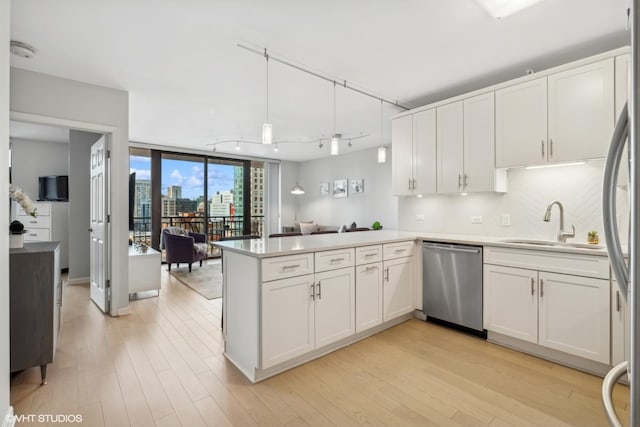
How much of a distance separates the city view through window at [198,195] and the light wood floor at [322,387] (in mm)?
4222

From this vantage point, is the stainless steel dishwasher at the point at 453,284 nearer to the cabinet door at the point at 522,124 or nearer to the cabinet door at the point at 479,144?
the cabinet door at the point at 479,144

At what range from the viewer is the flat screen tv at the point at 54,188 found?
18.8 feet

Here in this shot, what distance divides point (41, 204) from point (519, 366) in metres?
7.42

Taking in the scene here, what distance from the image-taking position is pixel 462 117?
3.32 m

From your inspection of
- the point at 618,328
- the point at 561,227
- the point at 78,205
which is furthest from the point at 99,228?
the point at 618,328

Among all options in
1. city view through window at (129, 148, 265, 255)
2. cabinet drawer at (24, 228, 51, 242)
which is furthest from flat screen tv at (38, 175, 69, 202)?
city view through window at (129, 148, 265, 255)

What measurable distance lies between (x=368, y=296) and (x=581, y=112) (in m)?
2.37

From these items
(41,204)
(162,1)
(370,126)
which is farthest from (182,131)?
(162,1)

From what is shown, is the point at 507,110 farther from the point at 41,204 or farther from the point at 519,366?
the point at 41,204

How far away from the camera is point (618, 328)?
215 cm

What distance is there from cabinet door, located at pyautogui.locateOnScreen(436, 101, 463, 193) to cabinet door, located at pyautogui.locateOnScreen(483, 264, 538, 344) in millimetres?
1036

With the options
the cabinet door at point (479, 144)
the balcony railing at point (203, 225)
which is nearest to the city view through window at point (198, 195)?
the balcony railing at point (203, 225)

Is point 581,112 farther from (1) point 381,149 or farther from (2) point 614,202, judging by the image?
(2) point 614,202

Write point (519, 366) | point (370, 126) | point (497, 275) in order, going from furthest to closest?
1. point (370, 126)
2. point (497, 275)
3. point (519, 366)
